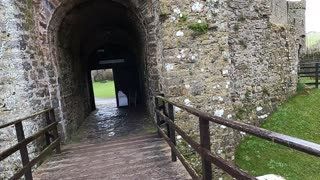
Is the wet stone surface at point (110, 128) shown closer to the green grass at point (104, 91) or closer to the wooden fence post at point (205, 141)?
the wooden fence post at point (205, 141)

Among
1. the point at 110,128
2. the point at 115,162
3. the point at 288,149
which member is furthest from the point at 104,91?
the point at 115,162

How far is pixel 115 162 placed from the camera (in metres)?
4.57

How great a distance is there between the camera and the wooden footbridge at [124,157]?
2.68m

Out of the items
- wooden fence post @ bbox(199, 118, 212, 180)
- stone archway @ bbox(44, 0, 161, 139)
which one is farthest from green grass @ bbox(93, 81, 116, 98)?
wooden fence post @ bbox(199, 118, 212, 180)

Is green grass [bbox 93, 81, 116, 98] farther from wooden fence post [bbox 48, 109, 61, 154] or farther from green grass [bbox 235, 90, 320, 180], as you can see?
wooden fence post [bbox 48, 109, 61, 154]

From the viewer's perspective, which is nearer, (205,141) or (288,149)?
(205,141)

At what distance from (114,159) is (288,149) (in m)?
5.95

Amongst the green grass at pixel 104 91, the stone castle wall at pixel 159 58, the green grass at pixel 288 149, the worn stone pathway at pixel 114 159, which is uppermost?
the stone castle wall at pixel 159 58

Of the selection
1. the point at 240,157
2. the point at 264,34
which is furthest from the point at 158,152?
the point at 264,34

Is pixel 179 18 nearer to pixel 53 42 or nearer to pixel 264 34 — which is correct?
pixel 53 42

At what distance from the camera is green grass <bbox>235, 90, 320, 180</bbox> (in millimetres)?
7387

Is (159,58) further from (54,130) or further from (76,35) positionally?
(76,35)

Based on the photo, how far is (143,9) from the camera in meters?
5.86

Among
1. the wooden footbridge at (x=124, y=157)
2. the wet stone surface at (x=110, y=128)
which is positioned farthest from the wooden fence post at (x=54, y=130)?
the wet stone surface at (x=110, y=128)
